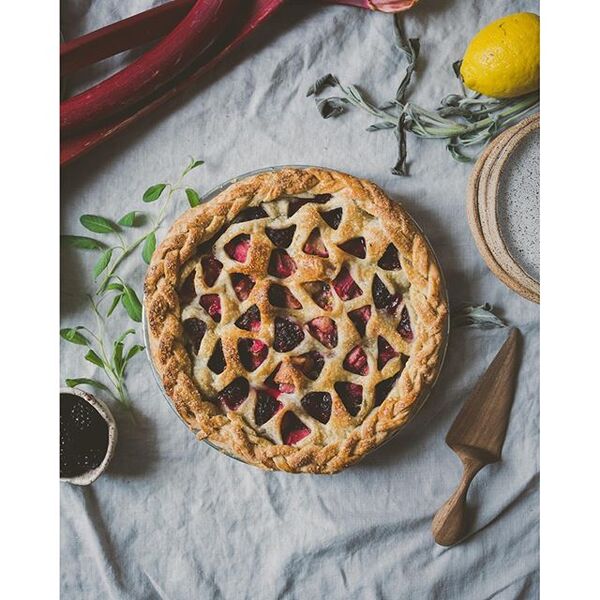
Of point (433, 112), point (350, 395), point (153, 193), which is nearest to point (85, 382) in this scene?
point (153, 193)

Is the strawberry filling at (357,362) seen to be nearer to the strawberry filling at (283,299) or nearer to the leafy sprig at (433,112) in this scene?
the strawberry filling at (283,299)

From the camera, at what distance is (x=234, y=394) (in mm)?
1259

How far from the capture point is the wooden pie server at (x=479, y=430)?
1.32m

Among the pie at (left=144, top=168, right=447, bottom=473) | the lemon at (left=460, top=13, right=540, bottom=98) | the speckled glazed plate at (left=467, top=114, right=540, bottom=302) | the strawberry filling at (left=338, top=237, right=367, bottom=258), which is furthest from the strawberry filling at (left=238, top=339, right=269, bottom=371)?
the lemon at (left=460, top=13, right=540, bottom=98)

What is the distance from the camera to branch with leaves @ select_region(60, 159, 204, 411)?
1336 millimetres

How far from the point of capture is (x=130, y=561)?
1.35 meters

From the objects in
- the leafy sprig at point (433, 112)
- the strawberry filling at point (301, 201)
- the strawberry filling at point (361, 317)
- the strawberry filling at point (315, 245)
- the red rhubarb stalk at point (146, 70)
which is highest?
the red rhubarb stalk at point (146, 70)

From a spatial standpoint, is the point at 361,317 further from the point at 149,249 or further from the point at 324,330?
the point at 149,249

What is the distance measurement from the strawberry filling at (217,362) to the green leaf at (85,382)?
0.73ft

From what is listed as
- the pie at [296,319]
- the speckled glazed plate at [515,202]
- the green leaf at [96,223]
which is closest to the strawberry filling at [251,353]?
the pie at [296,319]

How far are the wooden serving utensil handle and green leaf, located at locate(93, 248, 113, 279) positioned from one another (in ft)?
2.38

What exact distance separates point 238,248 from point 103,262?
259 millimetres

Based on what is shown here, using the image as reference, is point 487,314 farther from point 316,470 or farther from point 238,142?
point 238,142

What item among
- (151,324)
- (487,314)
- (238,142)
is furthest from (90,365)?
(487,314)
